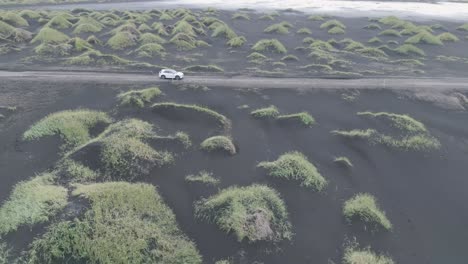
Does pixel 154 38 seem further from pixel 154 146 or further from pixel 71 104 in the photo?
pixel 154 146

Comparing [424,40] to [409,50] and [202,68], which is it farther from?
[202,68]

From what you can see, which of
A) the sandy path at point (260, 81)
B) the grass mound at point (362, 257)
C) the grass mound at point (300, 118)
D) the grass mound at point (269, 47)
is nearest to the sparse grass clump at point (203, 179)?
the grass mound at point (362, 257)

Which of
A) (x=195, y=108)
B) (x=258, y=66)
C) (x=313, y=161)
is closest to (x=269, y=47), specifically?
(x=258, y=66)

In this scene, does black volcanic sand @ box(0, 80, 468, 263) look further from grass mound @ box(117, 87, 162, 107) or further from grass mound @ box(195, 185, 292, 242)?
grass mound @ box(117, 87, 162, 107)

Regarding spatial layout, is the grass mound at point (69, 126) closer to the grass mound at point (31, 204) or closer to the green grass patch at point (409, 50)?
the grass mound at point (31, 204)

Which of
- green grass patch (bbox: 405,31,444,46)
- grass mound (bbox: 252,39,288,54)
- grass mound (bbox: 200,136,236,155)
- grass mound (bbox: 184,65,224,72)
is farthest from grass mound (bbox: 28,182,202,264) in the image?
green grass patch (bbox: 405,31,444,46)

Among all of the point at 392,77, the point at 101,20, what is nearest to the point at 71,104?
the point at 392,77
